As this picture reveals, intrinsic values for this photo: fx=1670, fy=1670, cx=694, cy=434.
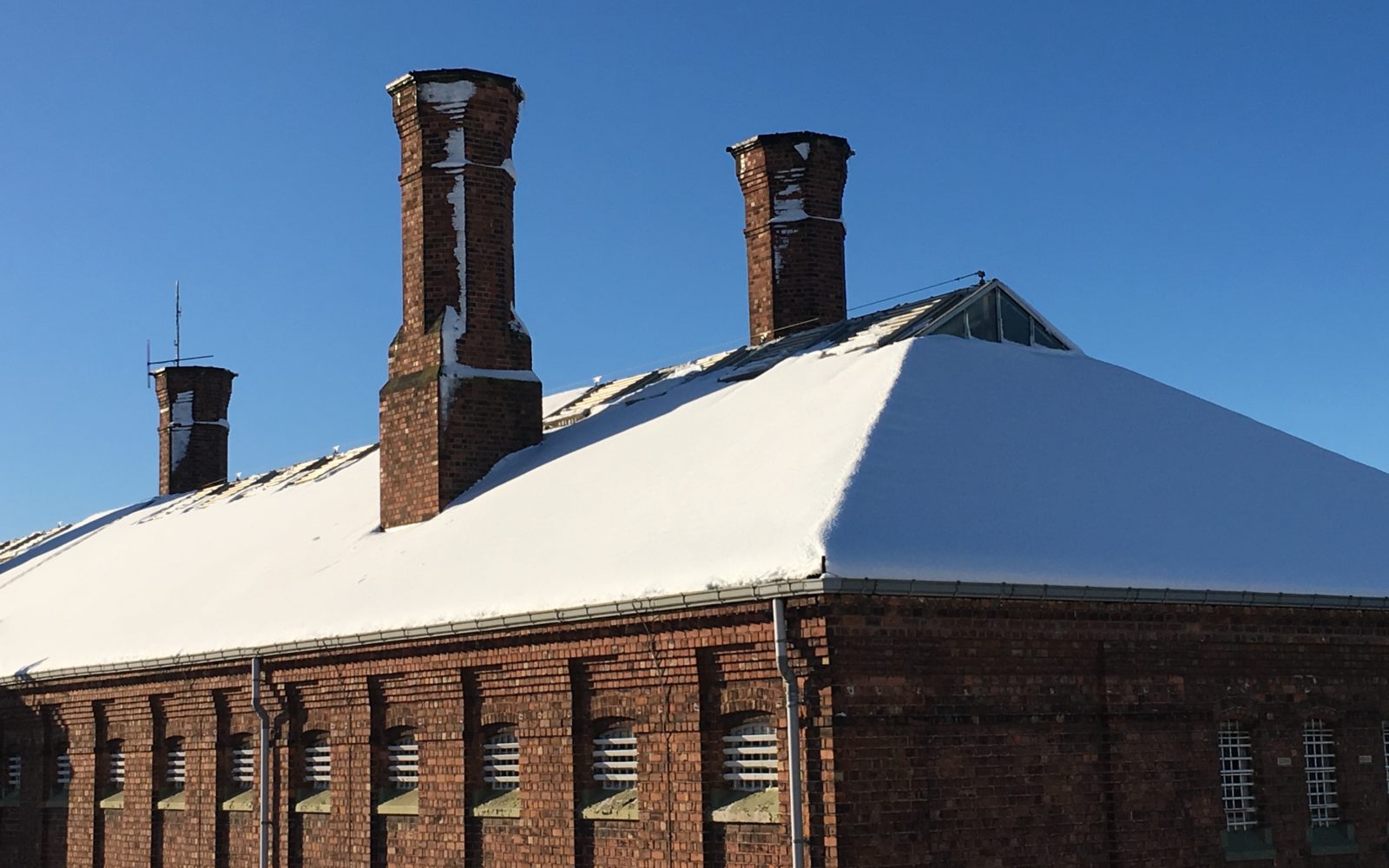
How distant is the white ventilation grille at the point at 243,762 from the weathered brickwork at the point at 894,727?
1.96 m

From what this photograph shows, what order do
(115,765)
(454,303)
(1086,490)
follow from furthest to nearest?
(115,765) → (454,303) → (1086,490)

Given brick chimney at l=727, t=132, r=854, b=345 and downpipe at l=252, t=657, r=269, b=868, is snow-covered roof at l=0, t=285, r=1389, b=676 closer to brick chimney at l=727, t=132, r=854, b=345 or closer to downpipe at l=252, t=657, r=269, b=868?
downpipe at l=252, t=657, r=269, b=868

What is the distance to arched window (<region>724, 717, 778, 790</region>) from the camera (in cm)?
1266

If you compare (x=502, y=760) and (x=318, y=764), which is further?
(x=318, y=764)

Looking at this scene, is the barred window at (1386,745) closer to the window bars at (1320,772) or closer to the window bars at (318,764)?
the window bars at (1320,772)

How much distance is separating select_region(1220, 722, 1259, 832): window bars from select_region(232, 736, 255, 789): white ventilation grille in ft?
34.4

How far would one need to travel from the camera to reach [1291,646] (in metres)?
14.4

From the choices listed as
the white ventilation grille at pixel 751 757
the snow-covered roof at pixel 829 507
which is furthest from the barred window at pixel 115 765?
the white ventilation grille at pixel 751 757

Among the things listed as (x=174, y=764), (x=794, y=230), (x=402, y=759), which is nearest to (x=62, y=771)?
(x=174, y=764)

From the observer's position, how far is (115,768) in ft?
69.9

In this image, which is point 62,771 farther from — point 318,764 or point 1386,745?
point 1386,745

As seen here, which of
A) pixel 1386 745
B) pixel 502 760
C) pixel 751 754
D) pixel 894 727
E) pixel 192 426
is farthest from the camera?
pixel 192 426

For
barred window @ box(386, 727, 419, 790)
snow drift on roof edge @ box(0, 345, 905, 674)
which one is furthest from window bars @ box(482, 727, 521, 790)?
snow drift on roof edge @ box(0, 345, 905, 674)

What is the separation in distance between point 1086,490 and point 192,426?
79.3ft
